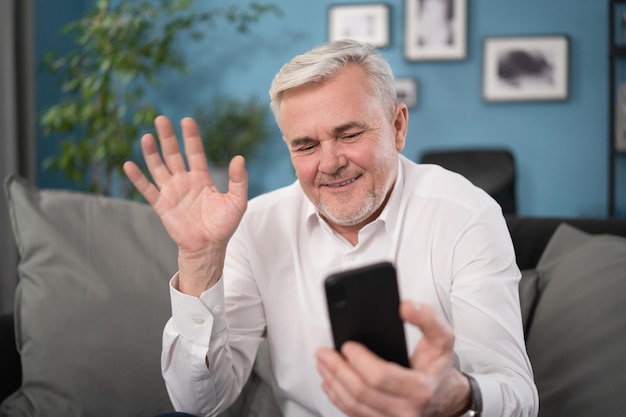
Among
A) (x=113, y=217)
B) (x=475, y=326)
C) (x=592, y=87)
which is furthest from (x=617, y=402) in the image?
(x=592, y=87)

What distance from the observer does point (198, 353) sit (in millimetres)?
1146

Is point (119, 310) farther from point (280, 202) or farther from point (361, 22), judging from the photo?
point (361, 22)

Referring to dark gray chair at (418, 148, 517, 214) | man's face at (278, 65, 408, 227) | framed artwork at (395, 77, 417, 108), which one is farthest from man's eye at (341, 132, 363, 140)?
framed artwork at (395, 77, 417, 108)

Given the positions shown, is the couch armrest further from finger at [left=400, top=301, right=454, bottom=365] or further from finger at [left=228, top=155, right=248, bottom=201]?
finger at [left=400, top=301, right=454, bottom=365]

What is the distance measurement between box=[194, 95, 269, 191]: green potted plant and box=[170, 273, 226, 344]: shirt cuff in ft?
9.33

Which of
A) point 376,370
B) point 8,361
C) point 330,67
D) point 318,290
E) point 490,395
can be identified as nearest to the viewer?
point 376,370

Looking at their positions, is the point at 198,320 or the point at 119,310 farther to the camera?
the point at 119,310

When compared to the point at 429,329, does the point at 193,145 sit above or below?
above

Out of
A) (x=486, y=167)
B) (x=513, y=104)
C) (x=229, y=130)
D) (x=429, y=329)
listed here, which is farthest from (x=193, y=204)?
(x=513, y=104)

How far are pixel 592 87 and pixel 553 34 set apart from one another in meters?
0.38

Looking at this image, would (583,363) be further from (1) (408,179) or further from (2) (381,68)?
(2) (381,68)

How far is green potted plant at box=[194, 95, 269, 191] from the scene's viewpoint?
410 centimetres

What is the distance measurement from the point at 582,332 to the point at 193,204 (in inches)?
28.1

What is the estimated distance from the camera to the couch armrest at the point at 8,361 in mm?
1470
